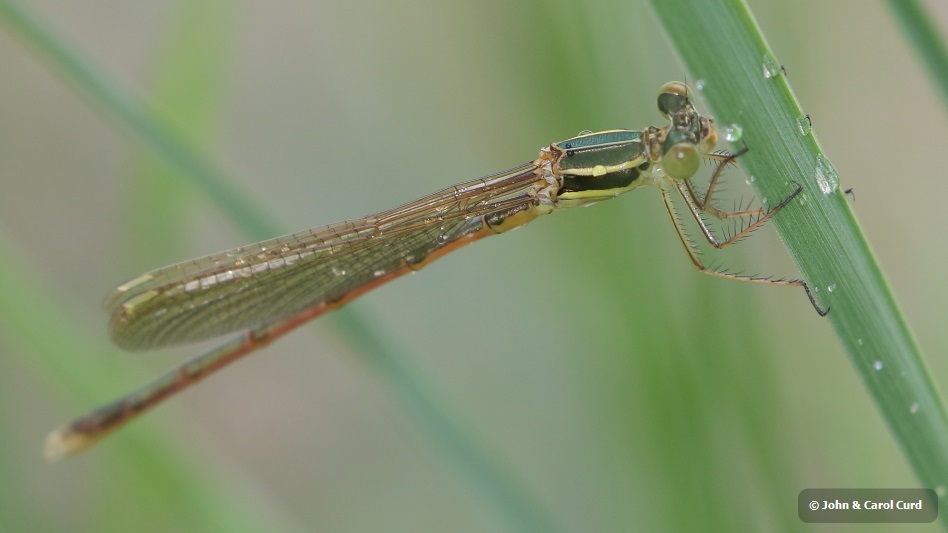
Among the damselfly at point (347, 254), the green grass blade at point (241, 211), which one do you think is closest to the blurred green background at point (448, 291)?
the green grass blade at point (241, 211)

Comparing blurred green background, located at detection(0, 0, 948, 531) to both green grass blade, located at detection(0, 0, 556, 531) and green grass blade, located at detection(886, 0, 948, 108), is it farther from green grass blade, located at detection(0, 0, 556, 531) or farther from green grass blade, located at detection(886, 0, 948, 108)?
green grass blade, located at detection(886, 0, 948, 108)

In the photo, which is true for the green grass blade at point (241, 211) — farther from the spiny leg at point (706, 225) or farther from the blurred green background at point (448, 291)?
→ the spiny leg at point (706, 225)

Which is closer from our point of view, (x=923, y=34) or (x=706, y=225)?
(x=923, y=34)

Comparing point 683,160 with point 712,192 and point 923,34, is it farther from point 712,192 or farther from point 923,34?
point 923,34

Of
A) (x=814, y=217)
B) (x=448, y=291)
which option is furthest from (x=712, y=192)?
(x=448, y=291)

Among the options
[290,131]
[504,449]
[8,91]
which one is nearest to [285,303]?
[504,449]

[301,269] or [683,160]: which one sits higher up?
[301,269]
